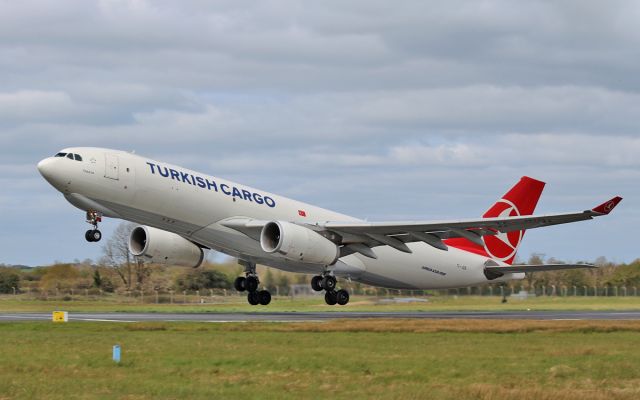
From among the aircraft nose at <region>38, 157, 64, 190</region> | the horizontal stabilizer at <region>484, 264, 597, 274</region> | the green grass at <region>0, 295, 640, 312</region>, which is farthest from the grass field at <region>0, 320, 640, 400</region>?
the green grass at <region>0, 295, 640, 312</region>

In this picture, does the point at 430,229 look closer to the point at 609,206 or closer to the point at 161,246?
the point at 609,206

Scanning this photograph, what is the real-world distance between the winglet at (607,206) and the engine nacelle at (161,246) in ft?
63.4

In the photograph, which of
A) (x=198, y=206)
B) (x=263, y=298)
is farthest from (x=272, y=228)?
(x=263, y=298)

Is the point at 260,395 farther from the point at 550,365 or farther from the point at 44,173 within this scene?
the point at 44,173

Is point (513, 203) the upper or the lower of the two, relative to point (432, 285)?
upper

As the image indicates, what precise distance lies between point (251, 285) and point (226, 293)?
16585 millimetres

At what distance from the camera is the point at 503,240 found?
51219 mm

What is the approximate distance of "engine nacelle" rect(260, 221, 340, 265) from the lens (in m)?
39.5

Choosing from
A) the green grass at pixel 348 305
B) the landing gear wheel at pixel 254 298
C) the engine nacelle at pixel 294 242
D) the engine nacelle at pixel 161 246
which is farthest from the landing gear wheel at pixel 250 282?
the engine nacelle at pixel 294 242

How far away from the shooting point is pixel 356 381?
1909 centimetres

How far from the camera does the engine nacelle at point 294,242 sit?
39469 millimetres

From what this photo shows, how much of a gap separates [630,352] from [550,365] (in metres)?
4.39

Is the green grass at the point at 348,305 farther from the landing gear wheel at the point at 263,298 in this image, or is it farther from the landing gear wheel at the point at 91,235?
the landing gear wheel at the point at 91,235

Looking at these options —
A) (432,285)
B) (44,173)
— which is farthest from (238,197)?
(432,285)
